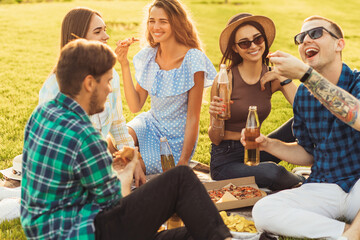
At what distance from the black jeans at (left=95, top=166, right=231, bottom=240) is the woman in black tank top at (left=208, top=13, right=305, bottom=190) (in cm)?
179

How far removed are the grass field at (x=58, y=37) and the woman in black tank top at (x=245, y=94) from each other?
114 cm

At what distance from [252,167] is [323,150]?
98 cm

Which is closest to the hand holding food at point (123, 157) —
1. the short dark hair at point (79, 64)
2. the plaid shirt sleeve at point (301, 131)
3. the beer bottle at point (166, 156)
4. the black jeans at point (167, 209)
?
the black jeans at point (167, 209)

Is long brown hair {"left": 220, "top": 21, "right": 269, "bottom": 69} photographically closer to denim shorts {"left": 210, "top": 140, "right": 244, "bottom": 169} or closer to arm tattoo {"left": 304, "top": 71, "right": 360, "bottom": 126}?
denim shorts {"left": 210, "top": 140, "right": 244, "bottom": 169}

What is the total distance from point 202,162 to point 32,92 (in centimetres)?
526

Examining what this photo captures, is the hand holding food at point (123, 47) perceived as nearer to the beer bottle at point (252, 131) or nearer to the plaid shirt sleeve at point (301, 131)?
the beer bottle at point (252, 131)

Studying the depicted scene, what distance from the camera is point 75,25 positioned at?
16.0 feet

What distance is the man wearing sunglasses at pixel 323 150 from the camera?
13.0 feet

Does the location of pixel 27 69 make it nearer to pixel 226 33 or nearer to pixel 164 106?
pixel 164 106

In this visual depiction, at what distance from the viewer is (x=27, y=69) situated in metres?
12.5

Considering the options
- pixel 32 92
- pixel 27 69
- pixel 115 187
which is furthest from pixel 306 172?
pixel 27 69

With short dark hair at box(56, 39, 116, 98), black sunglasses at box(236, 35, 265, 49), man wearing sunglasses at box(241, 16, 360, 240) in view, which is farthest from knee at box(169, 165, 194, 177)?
black sunglasses at box(236, 35, 265, 49)

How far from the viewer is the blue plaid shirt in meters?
4.36

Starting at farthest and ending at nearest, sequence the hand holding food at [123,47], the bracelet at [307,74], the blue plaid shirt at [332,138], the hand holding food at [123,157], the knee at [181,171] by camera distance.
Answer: the hand holding food at [123,47]
the blue plaid shirt at [332,138]
the bracelet at [307,74]
the hand holding food at [123,157]
the knee at [181,171]
